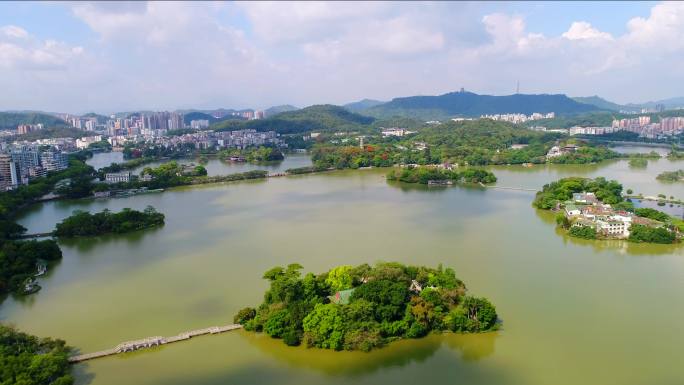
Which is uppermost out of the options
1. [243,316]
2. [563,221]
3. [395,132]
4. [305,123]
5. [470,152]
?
[305,123]

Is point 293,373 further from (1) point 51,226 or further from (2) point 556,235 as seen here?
(1) point 51,226

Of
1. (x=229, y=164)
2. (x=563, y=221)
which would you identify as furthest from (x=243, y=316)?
(x=229, y=164)

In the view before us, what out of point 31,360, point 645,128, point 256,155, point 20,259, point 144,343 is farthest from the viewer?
point 645,128

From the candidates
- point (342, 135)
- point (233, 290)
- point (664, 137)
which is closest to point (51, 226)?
point (233, 290)

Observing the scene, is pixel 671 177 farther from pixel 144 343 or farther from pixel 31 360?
pixel 31 360

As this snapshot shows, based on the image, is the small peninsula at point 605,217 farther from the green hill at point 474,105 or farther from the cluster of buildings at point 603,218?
the green hill at point 474,105

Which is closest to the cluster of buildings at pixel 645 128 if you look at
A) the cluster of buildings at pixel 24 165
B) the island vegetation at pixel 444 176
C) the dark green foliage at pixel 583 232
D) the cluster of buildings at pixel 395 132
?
the cluster of buildings at pixel 395 132
